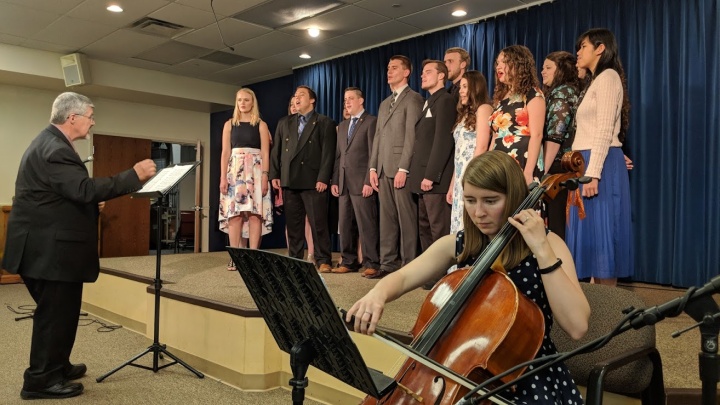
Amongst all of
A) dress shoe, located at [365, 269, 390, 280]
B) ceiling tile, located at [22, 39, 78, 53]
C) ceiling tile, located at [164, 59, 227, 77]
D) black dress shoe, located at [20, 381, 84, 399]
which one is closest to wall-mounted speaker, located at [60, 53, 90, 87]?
ceiling tile, located at [22, 39, 78, 53]

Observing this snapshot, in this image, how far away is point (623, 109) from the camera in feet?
10.4

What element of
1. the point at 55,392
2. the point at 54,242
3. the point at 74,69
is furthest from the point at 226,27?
the point at 55,392

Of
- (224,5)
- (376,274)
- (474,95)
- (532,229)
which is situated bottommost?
(376,274)

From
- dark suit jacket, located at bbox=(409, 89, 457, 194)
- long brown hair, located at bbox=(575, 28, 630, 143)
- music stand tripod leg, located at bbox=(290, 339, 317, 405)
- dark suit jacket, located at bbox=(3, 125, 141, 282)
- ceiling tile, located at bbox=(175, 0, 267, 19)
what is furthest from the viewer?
ceiling tile, located at bbox=(175, 0, 267, 19)

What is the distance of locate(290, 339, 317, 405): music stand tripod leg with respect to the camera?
4.13ft

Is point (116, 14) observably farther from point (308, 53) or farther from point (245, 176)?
point (245, 176)

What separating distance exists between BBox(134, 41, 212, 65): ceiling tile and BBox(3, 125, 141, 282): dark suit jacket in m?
4.09

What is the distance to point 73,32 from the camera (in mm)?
5988

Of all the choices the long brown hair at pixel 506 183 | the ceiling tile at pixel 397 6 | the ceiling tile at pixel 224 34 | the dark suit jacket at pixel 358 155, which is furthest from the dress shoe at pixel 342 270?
the long brown hair at pixel 506 183

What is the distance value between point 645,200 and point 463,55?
184 centimetres

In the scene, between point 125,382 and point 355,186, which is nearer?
point 125,382

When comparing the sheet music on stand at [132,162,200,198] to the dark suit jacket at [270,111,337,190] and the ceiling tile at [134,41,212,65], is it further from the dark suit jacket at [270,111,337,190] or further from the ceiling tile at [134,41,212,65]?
the ceiling tile at [134,41,212,65]

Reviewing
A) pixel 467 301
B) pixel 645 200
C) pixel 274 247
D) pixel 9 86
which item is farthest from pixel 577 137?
pixel 9 86

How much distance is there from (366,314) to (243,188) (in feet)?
10.9
